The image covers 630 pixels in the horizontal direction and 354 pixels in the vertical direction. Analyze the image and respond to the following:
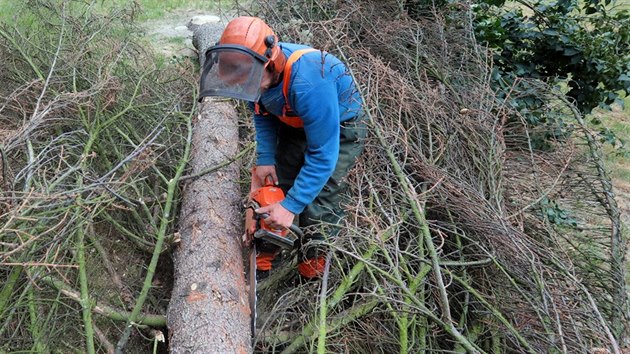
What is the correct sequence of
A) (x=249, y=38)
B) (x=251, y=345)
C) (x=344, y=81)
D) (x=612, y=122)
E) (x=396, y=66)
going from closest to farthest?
(x=249, y=38)
(x=251, y=345)
(x=344, y=81)
(x=396, y=66)
(x=612, y=122)

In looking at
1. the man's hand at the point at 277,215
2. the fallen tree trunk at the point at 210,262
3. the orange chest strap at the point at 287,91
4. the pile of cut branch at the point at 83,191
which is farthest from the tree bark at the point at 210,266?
the orange chest strap at the point at 287,91

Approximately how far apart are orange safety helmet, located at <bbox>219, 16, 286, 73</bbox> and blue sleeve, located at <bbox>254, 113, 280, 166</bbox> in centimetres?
66

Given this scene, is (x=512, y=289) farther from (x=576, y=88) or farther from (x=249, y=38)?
(x=576, y=88)

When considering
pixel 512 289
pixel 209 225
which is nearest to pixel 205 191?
pixel 209 225

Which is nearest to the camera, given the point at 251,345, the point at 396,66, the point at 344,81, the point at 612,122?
the point at 251,345

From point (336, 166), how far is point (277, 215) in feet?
1.64

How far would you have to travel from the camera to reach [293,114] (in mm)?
2596

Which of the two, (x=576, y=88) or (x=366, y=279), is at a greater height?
(x=576, y=88)

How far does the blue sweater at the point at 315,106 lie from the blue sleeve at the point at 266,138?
0.23 m

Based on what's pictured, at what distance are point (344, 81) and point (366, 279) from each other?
3.37 feet

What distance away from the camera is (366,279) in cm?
283

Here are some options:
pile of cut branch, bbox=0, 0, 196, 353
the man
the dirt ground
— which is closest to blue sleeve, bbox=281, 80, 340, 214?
the man

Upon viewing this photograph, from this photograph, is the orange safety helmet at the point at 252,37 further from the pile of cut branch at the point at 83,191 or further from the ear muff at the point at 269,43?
the pile of cut branch at the point at 83,191

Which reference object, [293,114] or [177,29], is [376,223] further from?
[177,29]
